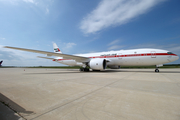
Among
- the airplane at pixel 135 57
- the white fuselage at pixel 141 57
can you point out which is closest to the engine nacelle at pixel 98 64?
the airplane at pixel 135 57

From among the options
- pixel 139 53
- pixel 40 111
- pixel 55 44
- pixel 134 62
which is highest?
pixel 55 44

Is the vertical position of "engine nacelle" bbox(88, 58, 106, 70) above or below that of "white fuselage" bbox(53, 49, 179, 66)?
below

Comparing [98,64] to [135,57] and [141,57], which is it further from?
[141,57]

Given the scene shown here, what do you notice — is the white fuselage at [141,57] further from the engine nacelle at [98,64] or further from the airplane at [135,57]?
the engine nacelle at [98,64]

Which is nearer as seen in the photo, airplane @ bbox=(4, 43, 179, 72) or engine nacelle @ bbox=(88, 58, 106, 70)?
airplane @ bbox=(4, 43, 179, 72)

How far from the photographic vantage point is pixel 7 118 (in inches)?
64.9

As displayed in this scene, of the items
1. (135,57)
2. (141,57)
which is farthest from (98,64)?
(141,57)

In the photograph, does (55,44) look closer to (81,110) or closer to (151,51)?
(151,51)

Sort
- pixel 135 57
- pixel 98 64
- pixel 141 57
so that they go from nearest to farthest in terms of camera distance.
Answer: pixel 141 57
pixel 135 57
pixel 98 64

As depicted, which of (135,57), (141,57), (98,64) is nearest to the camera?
(141,57)

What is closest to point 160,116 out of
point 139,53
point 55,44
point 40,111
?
point 40,111

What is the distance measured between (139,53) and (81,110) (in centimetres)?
1270

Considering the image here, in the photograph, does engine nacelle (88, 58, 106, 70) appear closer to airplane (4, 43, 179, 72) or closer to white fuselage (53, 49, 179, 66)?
airplane (4, 43, 179, 72)

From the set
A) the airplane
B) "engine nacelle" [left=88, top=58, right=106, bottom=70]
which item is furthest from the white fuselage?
"engine nacelle" [left=88, top=58, right=106, bottom=70]
